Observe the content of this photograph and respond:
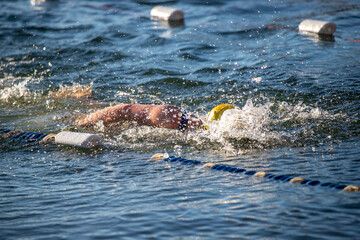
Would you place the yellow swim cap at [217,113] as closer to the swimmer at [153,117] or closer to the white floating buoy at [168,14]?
the swimmer at [153,117]

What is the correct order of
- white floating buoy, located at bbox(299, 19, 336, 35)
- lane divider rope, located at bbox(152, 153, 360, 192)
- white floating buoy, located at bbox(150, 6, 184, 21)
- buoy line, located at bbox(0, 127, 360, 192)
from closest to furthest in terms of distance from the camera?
lane divider rope, located at bbox(152, 153, 360, 192) → buoy line, located at bbox(0, 127, 360, 192) → white floating buoy, located at bbox(299, 19, 336, 35) → white floating buoy, located at bbox(150, 6, 184, 21)

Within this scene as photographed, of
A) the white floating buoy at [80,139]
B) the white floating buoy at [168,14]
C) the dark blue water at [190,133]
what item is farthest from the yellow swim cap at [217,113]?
the white floating buoy at [168,14]

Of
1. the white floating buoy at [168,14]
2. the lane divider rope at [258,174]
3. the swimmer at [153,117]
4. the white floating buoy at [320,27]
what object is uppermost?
the white floating buoy at [168,14]

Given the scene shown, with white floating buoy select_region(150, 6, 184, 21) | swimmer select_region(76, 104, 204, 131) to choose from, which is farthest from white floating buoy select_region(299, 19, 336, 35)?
swimmer select_region(76, 104, 204, 131)

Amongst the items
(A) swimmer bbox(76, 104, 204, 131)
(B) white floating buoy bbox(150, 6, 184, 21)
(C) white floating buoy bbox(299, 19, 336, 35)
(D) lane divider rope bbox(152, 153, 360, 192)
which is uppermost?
(B) white floating buoy bbox(150, 6, 184, 21)

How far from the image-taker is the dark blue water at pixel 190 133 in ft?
10.0

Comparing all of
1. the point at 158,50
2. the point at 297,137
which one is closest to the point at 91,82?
the point at 158,50

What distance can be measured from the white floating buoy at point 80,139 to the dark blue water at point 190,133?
0.27ft

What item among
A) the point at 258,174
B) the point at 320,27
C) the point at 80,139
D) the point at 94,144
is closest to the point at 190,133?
the point at 94,144

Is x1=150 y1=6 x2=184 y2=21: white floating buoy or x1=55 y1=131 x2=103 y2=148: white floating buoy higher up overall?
x1=150 y1=6 x2=184 y2=21: white floating buoy

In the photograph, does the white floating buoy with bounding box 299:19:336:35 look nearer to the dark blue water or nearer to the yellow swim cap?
the dark blue water

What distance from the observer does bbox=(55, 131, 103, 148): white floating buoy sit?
484cm

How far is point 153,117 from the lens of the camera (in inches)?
206

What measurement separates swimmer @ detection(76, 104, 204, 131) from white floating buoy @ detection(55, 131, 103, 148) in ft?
1.88
